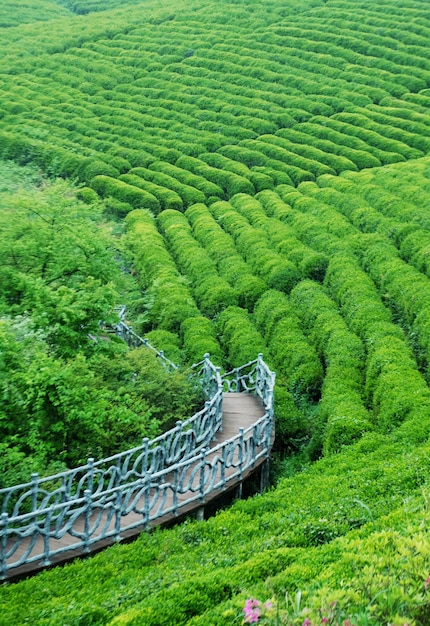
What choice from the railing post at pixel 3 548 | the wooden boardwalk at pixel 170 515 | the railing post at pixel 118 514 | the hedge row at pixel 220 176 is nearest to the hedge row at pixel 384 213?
the hedge row at pixel 220 176

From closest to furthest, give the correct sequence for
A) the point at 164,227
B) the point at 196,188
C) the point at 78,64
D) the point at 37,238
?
the point at 37,238 → the point at 164,227 → the point at 196,188 → the point at 78,64

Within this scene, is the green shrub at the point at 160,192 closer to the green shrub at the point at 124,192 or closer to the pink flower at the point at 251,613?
the green shrub at the point at 124,192

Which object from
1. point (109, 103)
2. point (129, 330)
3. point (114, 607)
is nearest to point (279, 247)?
point (129, 330)

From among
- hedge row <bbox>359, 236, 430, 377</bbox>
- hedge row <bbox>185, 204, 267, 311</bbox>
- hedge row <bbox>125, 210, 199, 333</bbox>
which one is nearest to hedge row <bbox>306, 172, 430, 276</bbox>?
hedge row <bbox>359, 236, 430, 377</bbox>

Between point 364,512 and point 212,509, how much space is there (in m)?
4.29

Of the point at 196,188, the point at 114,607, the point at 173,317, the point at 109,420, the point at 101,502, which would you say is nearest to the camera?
the point at 114,607

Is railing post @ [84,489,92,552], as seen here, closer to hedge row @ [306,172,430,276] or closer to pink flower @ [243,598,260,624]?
pink flower @ [243,598,260,624]

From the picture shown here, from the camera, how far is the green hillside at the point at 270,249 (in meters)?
7.67

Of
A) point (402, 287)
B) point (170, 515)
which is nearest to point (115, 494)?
point (170, 515)

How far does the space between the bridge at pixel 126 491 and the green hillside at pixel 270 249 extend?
0.68 meters

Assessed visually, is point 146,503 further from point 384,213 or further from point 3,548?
point 384,213

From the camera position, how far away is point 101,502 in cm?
1045

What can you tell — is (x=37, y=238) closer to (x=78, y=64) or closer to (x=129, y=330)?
(x=129, y=330)

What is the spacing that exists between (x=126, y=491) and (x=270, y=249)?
16206mm
